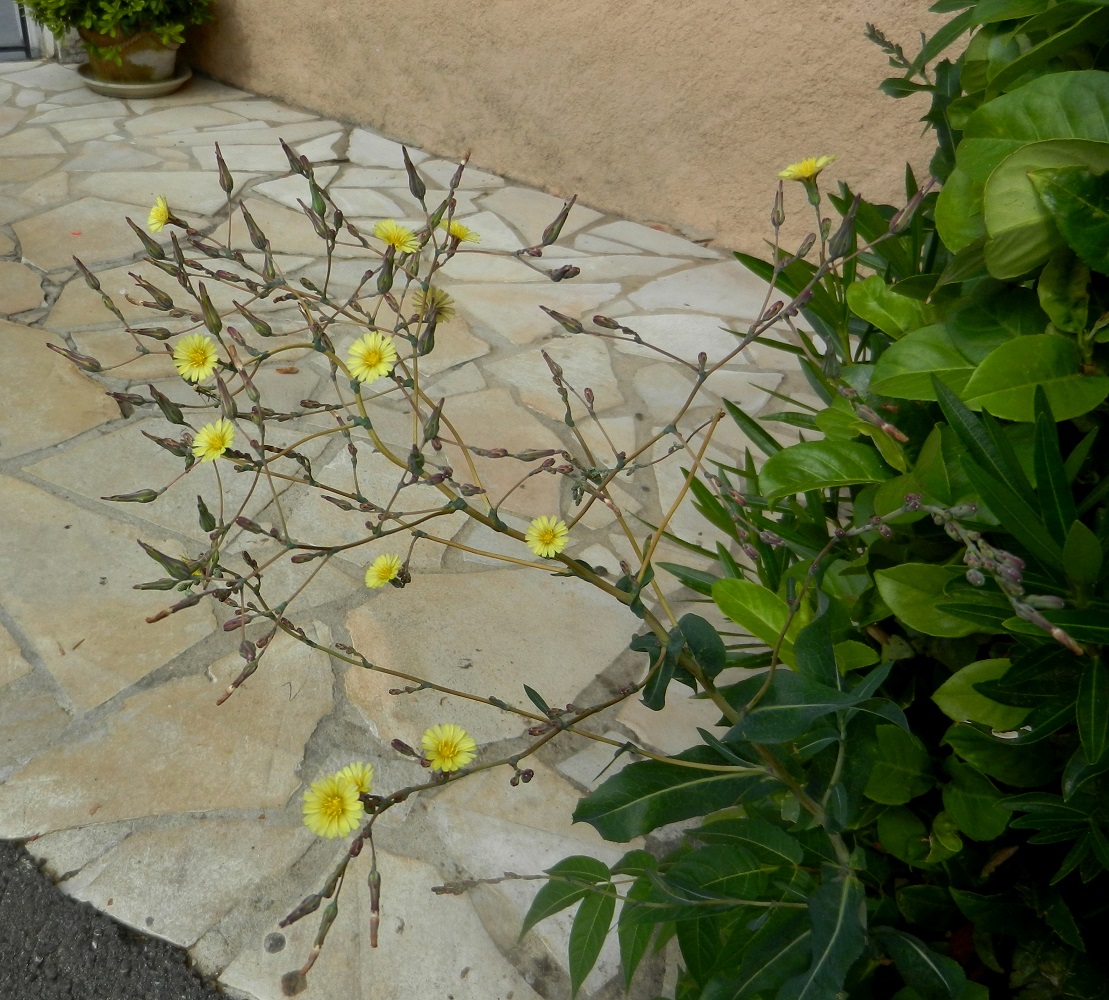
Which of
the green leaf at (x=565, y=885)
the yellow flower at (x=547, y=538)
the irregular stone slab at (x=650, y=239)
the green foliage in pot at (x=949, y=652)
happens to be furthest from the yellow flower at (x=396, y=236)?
the irregular stone slab at (x=650, y=239)

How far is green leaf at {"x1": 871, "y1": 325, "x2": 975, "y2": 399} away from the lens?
95 centimetres

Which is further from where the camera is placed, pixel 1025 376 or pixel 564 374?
pixel 564 374

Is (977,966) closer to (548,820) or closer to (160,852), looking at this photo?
(548,820)

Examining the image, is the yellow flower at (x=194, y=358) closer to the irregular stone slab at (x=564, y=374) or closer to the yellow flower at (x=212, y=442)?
the yellow flower at (x=212, y=442)

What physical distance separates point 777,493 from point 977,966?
2.05 feet

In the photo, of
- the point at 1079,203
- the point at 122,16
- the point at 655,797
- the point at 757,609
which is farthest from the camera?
the point at 122,16

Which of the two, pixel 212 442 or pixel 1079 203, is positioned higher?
pixel 1079 203

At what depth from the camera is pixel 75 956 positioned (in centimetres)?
154

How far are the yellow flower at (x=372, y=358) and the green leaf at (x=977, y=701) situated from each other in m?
0.68

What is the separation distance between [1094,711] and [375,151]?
4856 mm

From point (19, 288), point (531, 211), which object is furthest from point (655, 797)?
point (531, 211)

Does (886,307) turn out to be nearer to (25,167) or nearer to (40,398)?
(40,398)

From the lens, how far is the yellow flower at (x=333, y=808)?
0.93 metres

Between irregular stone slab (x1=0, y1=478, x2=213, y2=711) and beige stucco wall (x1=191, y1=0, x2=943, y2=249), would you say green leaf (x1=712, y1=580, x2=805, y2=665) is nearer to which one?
irregular stone slab (x1=0, y1=478, x2=213, y2=711)
